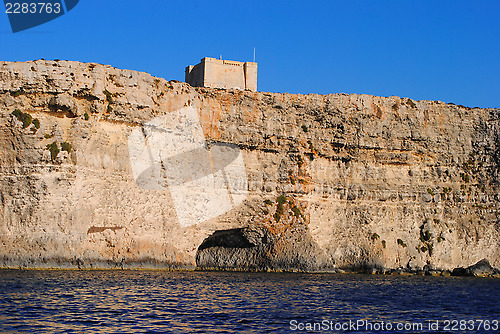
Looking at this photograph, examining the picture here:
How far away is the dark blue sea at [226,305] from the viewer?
57.6ft

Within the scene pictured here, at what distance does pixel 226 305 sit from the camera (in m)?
22.3

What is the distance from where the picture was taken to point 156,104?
122 ft

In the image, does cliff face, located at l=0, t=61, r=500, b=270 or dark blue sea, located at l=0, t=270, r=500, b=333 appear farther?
cliff face, located at l=0, t=61, r=500, b=270

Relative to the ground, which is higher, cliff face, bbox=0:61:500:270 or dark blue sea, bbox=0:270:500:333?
cliff face, bbox=0:61:500:270

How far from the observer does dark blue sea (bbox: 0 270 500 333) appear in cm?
1755

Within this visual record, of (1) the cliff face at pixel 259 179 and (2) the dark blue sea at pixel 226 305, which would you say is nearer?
(2) the dark blue sea at pixel 226 305

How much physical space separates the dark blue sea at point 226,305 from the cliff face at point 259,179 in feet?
9.76

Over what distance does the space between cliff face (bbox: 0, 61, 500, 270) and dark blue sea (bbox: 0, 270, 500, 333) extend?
9.76 feet

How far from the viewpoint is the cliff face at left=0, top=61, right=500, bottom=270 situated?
3297 centimetres

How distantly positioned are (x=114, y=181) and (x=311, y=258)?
13.4 meters

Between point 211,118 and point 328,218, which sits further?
point 328,218

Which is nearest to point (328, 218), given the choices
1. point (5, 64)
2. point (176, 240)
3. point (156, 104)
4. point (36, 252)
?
point (176, 240)

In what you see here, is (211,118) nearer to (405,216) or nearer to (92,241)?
(92,241)

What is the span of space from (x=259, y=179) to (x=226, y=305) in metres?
19.8
